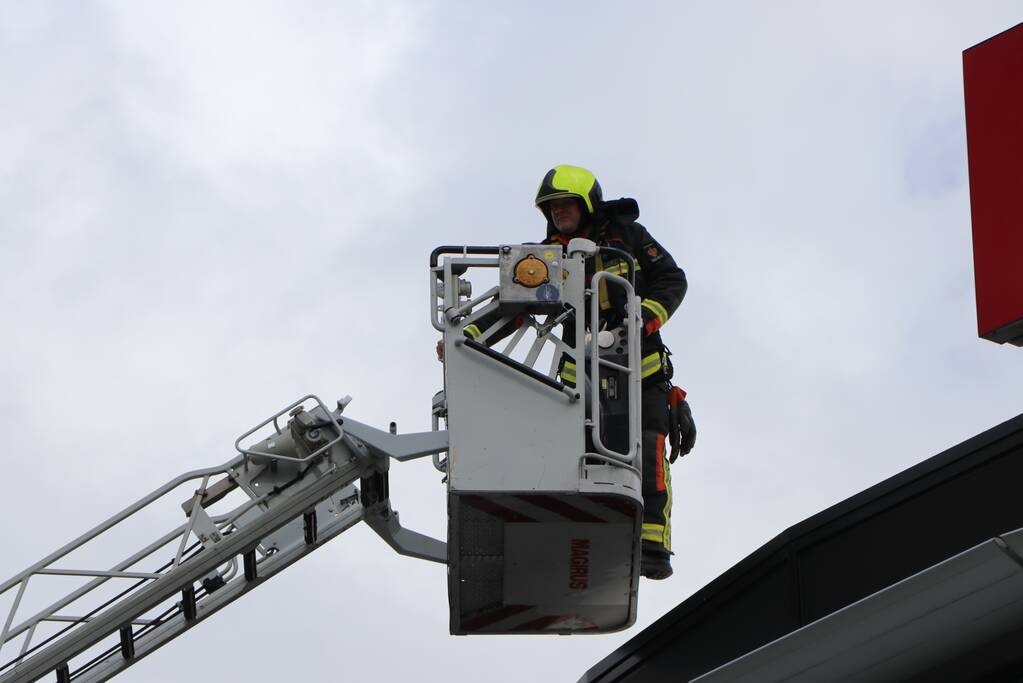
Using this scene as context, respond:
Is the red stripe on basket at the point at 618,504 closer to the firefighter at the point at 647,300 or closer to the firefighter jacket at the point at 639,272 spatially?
the firefighter at the point at 647,300

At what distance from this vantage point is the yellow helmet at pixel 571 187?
9.09m

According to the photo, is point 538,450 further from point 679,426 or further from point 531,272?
point 679,426

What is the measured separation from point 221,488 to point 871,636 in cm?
500

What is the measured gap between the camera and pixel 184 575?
9.25m

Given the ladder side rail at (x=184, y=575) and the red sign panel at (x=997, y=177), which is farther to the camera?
the ladder side rail at (x=184, y=575)

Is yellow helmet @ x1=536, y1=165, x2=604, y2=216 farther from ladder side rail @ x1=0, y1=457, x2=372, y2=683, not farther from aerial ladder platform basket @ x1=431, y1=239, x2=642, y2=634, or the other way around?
ladder side rail @ x1=0, y1=457, x2=372, y2=683

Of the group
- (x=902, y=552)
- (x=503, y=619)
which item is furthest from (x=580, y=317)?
(x=902, y=552)

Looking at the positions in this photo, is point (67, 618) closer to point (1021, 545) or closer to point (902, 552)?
point (902, 552)

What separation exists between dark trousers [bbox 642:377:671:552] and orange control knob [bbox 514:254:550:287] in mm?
1257

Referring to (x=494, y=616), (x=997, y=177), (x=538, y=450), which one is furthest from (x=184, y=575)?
(x=997, y=177)

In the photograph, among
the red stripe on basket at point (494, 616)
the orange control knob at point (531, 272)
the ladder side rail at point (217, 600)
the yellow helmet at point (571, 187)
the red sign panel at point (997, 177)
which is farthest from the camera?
the ladder side rail at point (217, 600)

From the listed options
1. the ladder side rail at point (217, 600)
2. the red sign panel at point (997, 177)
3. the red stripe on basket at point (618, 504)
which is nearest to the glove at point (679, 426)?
the red stripe on basket at point (618, 504)

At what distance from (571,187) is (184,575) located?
3.29 m

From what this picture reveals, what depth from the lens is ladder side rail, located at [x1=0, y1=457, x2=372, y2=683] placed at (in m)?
9.25
